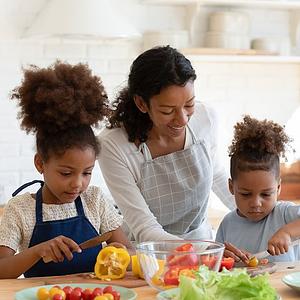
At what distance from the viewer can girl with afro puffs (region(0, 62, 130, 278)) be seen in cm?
215

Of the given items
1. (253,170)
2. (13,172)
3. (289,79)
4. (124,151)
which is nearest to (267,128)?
(253,170)

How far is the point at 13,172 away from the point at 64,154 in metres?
1.69

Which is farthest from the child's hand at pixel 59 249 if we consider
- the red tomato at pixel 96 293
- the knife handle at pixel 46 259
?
the red tomato at pixel 96 293

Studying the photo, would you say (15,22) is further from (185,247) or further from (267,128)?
(185,247)

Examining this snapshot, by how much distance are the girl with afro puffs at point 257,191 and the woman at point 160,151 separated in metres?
0.11

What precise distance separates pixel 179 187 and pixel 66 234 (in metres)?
0.45

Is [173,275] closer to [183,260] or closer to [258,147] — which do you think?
[183,260]

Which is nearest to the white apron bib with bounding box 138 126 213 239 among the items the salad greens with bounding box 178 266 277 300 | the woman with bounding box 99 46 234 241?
the woman with bounding box 99 46 234 241

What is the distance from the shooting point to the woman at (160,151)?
2311 mm

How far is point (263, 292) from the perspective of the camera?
154 centimetres

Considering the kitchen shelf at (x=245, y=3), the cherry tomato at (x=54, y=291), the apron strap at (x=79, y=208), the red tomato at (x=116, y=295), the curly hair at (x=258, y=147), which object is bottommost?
the red tomato at (x=116, y=295)

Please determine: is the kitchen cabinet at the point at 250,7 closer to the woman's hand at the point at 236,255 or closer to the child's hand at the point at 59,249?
the woman's hand at the point at 236,255

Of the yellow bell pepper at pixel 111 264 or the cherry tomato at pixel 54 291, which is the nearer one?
the cherry tomato at pixel 54 291

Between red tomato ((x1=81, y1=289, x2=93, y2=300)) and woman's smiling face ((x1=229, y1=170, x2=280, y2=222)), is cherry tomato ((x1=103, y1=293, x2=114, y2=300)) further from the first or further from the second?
woman's smiling face ((x1=229, y1=170, x2=280, y2=222))
